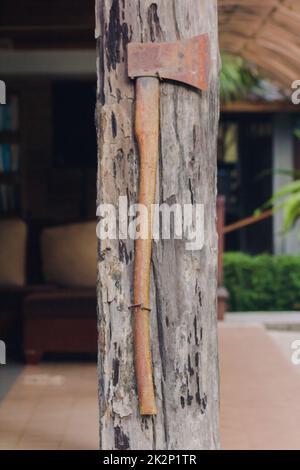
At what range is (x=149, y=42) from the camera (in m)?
3.52

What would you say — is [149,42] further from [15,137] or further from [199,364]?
[15,137]

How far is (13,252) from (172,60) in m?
4.27

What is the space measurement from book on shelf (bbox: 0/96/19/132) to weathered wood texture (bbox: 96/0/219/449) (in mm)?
5828

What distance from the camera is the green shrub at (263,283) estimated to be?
426 inches

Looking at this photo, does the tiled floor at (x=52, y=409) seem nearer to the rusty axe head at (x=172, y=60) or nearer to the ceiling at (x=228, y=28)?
the rusty axe head at (x=172, y=60)

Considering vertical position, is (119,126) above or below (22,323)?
above

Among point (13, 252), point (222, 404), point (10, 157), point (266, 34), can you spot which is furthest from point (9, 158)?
point (222, 404)

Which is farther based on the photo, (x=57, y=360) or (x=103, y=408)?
(x=57, y=360)

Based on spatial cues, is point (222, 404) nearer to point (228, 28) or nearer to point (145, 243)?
point (145, 243)

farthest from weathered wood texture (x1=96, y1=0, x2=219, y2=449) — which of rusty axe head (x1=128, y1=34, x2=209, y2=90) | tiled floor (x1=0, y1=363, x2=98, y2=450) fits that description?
tiled floor (x1=0, y1=363, x2=98, y2=450)

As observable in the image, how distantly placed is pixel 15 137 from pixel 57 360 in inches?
107

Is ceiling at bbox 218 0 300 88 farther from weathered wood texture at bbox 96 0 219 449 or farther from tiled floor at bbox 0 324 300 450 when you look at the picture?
weathered wood texture at bbox 96 0 219 449
